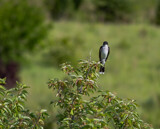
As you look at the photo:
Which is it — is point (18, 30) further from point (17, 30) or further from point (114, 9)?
point (114, 9)

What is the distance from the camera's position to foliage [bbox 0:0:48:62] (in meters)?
25.4

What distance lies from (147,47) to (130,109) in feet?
89.3

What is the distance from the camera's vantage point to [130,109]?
516 cm

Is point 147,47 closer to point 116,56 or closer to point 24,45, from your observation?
point 116,56

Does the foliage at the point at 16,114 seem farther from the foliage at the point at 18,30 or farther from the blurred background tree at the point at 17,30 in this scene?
the foliage at the point at 18,30

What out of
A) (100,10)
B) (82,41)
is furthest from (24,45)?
(100,10)

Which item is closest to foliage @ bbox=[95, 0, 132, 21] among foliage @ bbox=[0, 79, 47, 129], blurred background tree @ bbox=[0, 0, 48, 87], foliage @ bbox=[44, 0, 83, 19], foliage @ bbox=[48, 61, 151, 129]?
foliage @ bbox=[44, 0, 83, 19]

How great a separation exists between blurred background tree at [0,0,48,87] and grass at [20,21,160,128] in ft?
4.49

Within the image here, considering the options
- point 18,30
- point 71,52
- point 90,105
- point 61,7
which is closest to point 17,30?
point 18,30

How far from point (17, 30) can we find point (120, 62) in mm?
8410

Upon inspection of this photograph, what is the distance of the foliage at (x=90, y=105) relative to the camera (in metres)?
4.94

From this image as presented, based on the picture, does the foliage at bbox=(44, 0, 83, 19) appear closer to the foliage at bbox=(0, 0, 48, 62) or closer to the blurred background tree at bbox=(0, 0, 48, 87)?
the blurred background tree at bbox=(0, 0, 48, 87)

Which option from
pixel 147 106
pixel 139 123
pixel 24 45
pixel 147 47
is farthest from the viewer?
pixel 147 47

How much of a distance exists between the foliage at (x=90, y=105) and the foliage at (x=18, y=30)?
2023 centimetres
